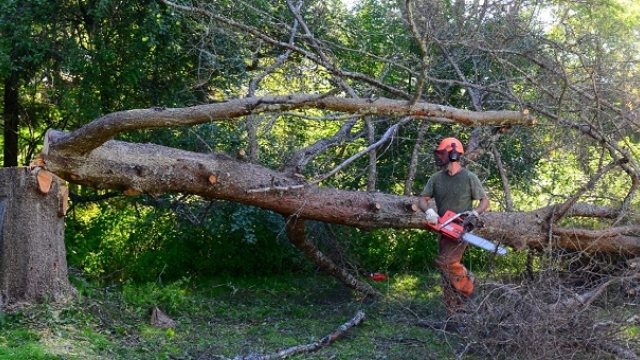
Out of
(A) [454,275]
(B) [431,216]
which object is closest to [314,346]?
→ (A) [454,275]

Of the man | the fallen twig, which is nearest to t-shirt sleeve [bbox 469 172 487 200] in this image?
the man

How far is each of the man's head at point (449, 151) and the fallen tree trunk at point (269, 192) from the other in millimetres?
703

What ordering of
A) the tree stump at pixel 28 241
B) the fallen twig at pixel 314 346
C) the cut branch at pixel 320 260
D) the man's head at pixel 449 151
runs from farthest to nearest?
the cut branch at pixel 320 260 → the man's head at pixel 449 151 → the tree stump at pixel 28 241 → the fallen twig at pixel 314 346

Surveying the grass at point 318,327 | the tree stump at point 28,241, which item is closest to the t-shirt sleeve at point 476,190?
the grass at point 318,327

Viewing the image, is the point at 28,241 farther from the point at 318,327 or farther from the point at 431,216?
the point at 431,216

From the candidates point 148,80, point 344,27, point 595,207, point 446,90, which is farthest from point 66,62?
point 595,207

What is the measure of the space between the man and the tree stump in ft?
10.4

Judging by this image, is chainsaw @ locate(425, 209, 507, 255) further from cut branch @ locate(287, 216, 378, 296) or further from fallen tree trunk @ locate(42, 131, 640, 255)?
cut branch @ locate(287, 216, 378, 296)

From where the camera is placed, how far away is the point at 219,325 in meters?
7.02

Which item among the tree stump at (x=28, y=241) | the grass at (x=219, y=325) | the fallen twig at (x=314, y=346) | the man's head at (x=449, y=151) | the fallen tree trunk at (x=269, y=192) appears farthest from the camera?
the man's head at (x=449, y=151)

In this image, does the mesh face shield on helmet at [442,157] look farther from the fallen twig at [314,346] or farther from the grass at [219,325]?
the fallen twig at [314,346]

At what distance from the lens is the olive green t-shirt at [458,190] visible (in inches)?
274

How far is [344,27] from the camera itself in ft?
31.7

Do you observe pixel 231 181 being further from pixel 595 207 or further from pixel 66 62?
pixel 595 207
